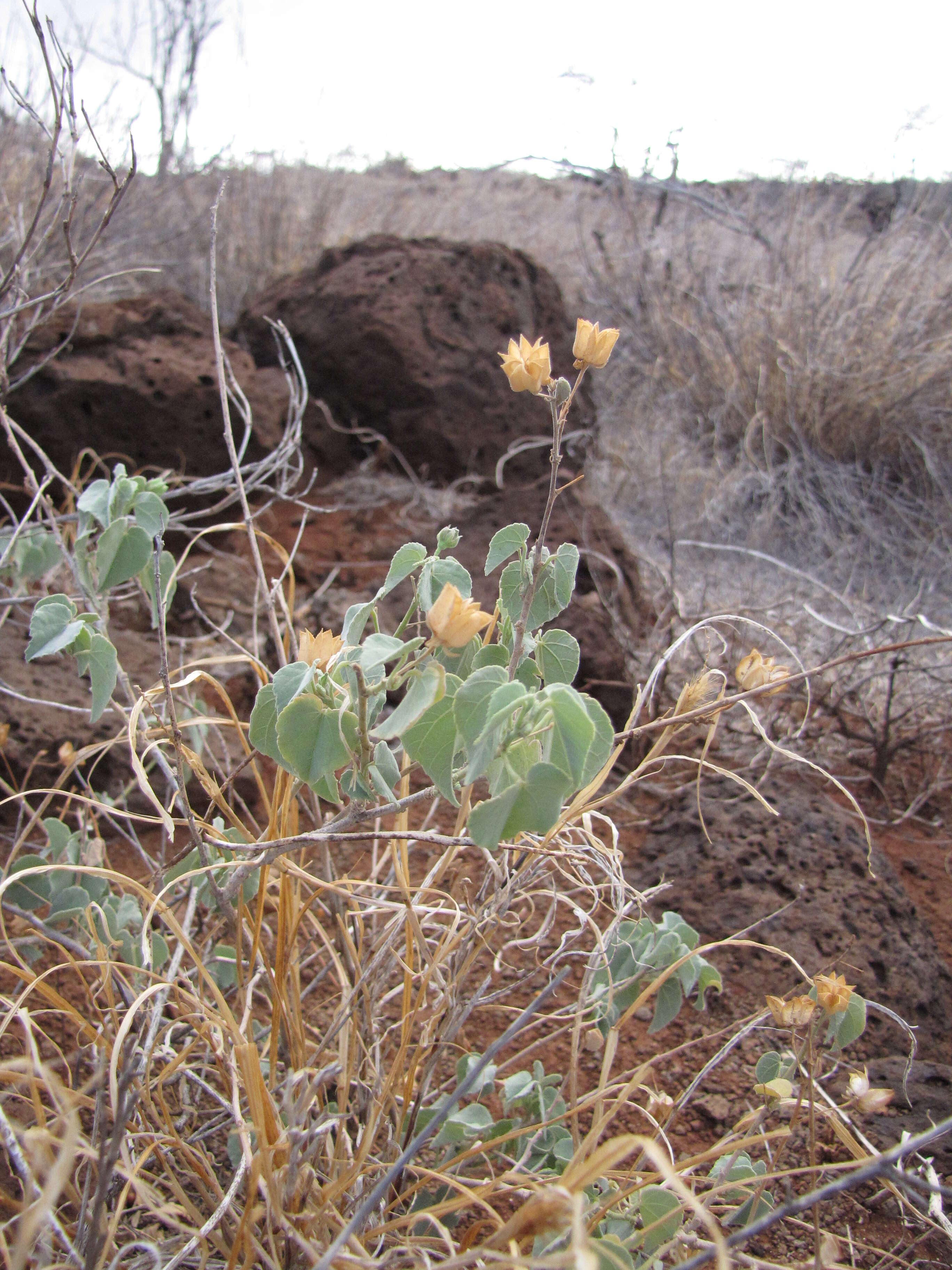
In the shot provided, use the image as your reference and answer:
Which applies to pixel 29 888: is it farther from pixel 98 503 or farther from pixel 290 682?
pixel 290 682

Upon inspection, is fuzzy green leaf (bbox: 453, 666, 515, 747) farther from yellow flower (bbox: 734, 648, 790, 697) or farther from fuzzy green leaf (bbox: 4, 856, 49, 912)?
fuzzy green leaf (bbox: 4, 856, 49, 912)

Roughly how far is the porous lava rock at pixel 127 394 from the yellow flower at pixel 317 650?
2198 mm

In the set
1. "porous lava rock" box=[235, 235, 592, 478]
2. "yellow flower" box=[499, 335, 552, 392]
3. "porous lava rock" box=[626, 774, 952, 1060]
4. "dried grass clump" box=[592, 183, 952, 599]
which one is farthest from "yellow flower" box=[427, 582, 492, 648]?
"porous lava rock" box=[235, 235, 592, 478]

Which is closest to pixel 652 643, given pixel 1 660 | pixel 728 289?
pixel 1 660

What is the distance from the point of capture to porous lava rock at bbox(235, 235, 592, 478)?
3787mm

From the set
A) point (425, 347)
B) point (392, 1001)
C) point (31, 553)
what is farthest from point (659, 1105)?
point (425, 347)

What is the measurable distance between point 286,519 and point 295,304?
1.31m

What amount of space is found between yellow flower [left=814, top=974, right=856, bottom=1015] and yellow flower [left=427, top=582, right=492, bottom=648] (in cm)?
45

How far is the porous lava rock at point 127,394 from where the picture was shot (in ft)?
9.39

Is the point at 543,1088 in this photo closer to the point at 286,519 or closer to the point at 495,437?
the point at 286,519

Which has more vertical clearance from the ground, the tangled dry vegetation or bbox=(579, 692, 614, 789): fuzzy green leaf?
bbox=(579, 692, 614, 789): fuzzy green leaf

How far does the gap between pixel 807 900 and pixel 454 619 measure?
1140 mm

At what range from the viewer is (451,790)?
27.4 inches

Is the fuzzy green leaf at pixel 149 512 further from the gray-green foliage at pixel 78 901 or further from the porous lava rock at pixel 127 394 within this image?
the porous lava rock at pixel 127 394
